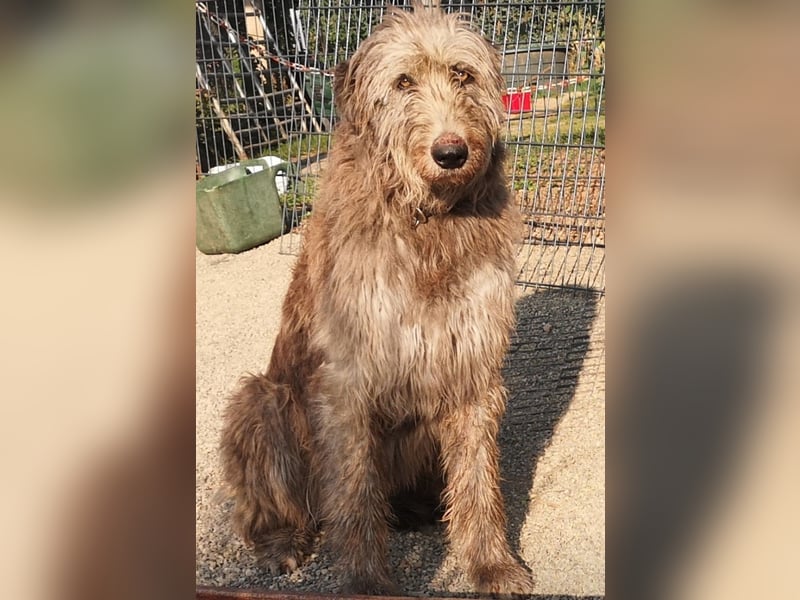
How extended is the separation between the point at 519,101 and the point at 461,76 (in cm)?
94

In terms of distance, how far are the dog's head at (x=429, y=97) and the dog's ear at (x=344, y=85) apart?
0.06ft

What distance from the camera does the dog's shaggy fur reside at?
2.51 m

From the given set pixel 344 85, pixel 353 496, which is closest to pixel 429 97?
pixel 344 85

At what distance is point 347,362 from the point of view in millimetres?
2750

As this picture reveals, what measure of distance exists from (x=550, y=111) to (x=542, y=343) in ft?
3.47

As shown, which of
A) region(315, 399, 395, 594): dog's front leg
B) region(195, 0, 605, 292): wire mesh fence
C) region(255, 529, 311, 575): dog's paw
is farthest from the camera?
region(195, 0, 605, 292): wire mesh fence

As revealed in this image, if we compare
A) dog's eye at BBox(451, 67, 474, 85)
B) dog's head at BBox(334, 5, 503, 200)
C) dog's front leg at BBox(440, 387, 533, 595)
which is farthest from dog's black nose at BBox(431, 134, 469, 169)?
dog's front leg at BBox(440, 387, 533, 595)

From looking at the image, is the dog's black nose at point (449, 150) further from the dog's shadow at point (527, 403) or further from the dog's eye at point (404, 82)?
the dog's shadow at point (527, 403)

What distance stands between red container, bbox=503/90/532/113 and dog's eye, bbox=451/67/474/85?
0.72 metres

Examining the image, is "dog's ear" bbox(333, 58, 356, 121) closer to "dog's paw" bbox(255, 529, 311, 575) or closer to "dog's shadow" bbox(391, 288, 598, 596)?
"dog's shadow" bbox(391, 288, 598, 596)

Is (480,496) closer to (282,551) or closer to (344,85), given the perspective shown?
(282,551)

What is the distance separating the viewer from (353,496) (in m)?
2.83
